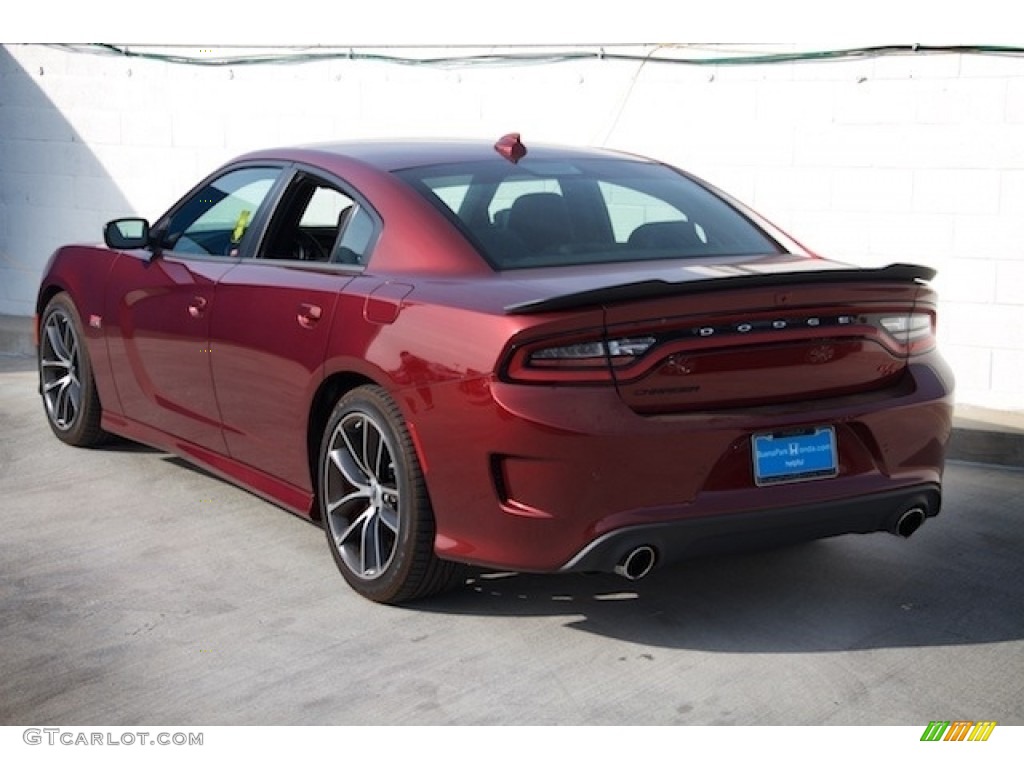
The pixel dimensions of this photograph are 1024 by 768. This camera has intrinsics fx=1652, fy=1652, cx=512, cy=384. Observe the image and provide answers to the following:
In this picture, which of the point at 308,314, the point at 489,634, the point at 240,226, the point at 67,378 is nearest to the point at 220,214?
the point at 240,226

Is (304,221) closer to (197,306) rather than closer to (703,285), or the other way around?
(197,306)

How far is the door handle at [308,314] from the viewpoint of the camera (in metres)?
5.60

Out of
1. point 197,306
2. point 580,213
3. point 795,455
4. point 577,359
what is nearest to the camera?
point 577,359

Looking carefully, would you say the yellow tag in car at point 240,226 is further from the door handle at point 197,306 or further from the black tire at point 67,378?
the black tire at point 67,378

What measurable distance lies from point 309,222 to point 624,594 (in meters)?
1.85

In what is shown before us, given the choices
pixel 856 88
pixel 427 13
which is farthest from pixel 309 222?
pixel 427 13

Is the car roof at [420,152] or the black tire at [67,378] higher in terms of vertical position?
the car roof at [420,152]

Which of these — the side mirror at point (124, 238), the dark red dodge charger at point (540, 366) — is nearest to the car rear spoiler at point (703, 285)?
the dark red dodge charger at point (540, 366)

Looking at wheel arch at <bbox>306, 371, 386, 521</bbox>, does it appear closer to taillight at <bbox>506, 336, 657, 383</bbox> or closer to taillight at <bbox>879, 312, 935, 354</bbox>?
taillight at <bbox>506, 336, 657, 383</bbox>

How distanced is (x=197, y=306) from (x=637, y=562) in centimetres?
242

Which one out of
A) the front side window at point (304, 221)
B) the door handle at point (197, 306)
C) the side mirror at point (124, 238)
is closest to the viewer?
the front side window at point (304, 221)

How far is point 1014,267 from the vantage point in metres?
8.75

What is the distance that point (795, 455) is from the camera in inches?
194
